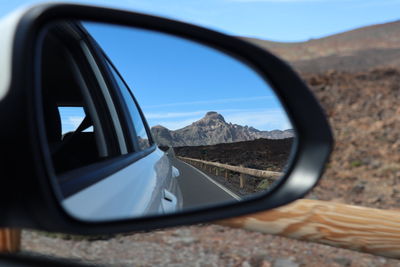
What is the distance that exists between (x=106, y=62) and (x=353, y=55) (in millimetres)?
108474

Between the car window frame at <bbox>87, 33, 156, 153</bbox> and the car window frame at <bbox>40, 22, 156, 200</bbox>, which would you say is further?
the car window frame at <bbox>87, 33, 156, 153</bbox>

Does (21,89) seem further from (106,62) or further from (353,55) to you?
(353,55)

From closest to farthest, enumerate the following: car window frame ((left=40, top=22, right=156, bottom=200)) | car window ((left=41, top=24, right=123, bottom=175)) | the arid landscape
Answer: car window frame ((left=40, top=22, right=156, bottom=200)) → car window ((left=41, top=24, right=123, bottom=175)) → the arid landscape

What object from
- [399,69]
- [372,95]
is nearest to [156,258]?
[372,95]

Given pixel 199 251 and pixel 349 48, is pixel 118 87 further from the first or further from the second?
pixel 349 48

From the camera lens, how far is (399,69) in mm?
49750

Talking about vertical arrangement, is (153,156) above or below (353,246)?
above

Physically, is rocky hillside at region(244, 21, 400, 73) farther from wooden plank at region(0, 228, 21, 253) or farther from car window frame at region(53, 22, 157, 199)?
wooden plank at region(0, 228, 21, 253)

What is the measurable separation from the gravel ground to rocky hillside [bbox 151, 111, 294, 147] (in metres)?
2.61

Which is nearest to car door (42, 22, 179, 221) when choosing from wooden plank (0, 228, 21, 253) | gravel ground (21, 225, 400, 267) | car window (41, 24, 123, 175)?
car window (41, 24, 123, 175)

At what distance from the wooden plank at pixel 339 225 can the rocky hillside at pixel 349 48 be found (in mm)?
90351

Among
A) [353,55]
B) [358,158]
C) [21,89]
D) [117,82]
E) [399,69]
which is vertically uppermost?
[353,55]

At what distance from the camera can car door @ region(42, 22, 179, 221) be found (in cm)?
161

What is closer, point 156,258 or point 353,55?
point 156,258
